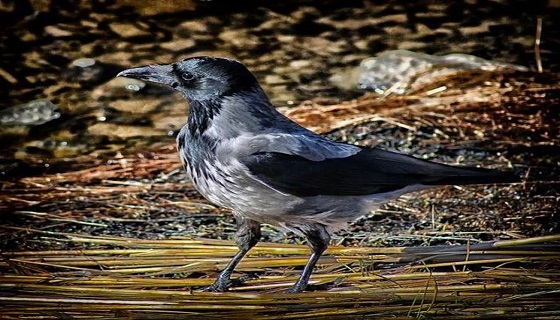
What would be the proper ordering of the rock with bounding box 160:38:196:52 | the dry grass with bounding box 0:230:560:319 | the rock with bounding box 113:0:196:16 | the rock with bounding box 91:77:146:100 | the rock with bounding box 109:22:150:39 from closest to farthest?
the dry grass with bounding box 0:230:560:319 → the rock with bounding box 91:77:146:100 → the rock with bounding box 160:38:196:52 → the rock with bounding box 109:22:150:39 → the rock with bounding box 113:0:196:16

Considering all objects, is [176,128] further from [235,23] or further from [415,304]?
[415,304]

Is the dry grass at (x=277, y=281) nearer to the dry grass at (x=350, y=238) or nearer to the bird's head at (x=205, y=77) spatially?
the dry grass at (x=350, y=238)

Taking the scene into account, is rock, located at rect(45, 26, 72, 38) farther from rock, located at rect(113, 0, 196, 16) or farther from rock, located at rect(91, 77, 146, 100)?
rock, located at rect(91, 77, 146, 100)

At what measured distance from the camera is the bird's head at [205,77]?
3.85 meters

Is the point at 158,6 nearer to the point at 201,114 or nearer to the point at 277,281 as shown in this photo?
the point at 201,114

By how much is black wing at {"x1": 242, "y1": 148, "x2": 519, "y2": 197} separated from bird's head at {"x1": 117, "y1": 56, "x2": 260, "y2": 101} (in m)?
0.30

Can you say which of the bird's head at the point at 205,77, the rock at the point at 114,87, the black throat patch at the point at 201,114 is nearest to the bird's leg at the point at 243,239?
the black throat patch at the point at 201,114

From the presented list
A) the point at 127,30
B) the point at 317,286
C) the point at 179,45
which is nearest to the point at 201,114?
the point at 317,286

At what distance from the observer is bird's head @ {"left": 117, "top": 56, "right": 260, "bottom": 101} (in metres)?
3.85

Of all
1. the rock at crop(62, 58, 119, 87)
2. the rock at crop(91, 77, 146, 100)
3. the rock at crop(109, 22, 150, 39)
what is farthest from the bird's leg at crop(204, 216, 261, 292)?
the rock at crop(109, 22, 150, 39)

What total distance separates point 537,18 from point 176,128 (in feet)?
7.87

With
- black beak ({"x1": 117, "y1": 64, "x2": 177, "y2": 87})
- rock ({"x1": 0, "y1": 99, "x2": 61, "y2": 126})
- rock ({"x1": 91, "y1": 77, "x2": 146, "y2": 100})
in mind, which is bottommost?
rock ({"x1": 0, "y1": 99, "x2": 61, "y2": 126})

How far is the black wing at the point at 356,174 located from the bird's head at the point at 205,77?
11.7 inches

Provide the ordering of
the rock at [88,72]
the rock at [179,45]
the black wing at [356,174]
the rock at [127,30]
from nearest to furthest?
the black wing at [356,174] < the rock at [88,72] < the rock at [179,45] < the rock at [127,30]
